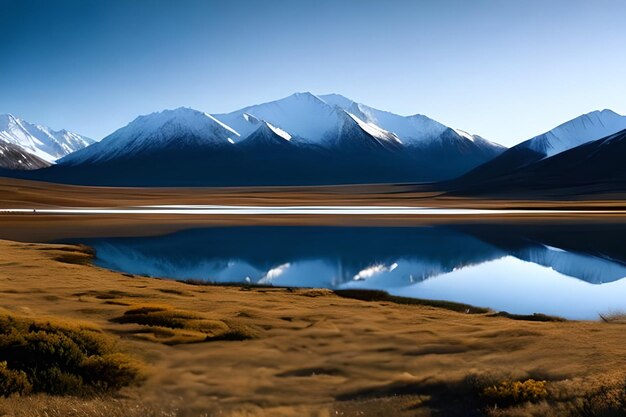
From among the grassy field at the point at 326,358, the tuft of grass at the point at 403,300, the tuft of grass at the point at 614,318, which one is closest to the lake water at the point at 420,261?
the tuft of grass at the point at 614,318

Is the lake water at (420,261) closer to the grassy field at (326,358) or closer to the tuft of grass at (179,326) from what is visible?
the grassy field at (326,358)

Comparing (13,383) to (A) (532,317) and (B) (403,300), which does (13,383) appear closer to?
(B) (403,300)

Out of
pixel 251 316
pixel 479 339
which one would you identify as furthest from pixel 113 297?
pixel 479 339

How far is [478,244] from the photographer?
45625 mm

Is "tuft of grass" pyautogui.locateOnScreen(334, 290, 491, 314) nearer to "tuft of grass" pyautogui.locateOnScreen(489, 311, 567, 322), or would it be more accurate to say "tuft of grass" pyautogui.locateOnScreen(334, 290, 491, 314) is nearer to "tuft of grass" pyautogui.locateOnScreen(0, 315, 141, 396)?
"tuft of grass" pyautogui.locateOnScreen(489, 311, 567, 322)

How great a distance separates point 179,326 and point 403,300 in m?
11.5

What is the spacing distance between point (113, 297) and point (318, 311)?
303 inches

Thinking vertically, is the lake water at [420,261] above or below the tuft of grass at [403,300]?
below

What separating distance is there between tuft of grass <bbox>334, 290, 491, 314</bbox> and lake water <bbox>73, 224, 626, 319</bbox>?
993 millimetres

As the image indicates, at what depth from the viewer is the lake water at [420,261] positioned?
25.8 m

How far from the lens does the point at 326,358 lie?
12.8m

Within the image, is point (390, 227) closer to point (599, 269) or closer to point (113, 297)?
point (599, 269)

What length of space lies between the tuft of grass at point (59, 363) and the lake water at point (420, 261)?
15994 millimetres

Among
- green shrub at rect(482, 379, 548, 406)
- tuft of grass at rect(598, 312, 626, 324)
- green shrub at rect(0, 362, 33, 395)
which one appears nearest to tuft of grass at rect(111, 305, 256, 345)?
green shrub at rect(0, 362, 33, 395)
